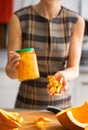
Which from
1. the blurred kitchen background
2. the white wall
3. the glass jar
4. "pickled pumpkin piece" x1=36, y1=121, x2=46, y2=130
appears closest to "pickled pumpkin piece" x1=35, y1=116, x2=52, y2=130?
"pickled pumpkin piece" x1=36, y1=121, x2=46, y2=130

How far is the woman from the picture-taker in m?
1.20

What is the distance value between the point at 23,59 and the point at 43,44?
0.26 m

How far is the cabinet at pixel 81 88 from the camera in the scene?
7.20 feet

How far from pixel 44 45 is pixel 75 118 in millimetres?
Result: 430

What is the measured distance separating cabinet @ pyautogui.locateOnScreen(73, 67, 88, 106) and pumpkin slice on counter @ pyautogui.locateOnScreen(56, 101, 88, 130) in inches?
51.4

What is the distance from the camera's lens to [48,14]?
1231 millimetres

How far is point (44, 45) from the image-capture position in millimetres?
1218

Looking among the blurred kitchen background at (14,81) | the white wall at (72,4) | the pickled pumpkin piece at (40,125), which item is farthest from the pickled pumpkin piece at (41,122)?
the white wall at (72,4)

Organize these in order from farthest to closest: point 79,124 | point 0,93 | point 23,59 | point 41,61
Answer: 1. point 0,93
2. point 41,61
3. point 23,59
4. point 79,124

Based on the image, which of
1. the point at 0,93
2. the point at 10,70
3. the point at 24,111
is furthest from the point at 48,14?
the point at 0,93

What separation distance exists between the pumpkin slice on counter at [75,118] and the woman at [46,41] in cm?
32

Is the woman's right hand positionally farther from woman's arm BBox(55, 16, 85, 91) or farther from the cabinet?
the cabinet

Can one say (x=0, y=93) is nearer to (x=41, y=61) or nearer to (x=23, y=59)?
(x=41, y=61)

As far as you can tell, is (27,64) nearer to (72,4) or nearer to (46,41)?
(46,41)
